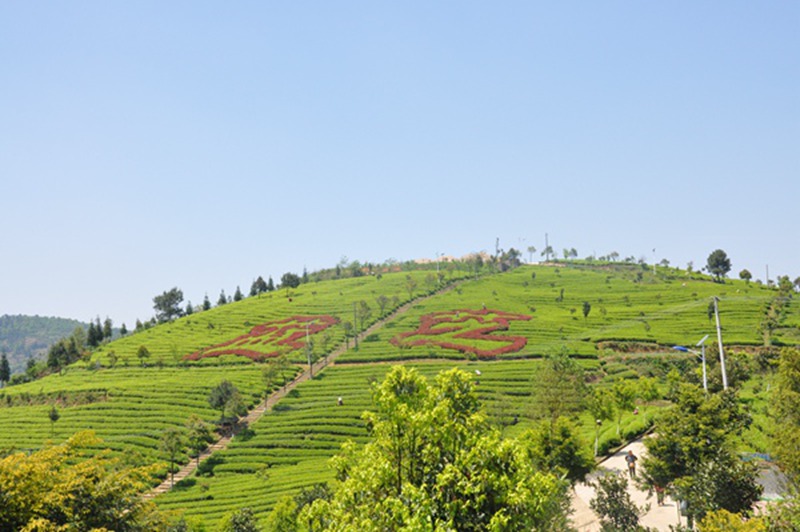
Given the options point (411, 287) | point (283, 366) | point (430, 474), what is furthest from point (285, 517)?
point (411, 287)

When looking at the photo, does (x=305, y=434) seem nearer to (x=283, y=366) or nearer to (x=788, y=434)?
(x=283, y=366)

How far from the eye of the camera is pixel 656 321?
291 ft

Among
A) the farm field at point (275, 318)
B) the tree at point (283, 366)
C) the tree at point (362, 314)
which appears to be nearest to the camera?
the tree at point (283, 366)

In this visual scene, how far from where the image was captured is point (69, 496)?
15133mm

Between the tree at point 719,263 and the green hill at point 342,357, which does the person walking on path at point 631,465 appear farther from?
the tree at point 719,263

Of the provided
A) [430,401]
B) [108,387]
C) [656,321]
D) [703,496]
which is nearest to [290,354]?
[108,387]

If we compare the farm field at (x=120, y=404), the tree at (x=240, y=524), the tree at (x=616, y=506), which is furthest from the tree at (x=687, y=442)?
the farm field at (x=120, y=404)

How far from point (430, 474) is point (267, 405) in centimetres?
5585

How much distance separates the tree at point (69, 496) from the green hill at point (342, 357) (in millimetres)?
20635

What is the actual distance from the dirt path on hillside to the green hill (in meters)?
1.19

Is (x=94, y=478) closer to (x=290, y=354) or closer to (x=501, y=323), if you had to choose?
(x=290, y=354)

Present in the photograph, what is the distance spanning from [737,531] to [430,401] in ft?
34.0

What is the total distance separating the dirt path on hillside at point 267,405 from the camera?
167ft

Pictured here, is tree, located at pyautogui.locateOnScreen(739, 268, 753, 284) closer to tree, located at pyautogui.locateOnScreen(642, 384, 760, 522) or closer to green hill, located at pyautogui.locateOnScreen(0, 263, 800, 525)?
green hill, located at pyautogui.locateOnScreen(0, 263, 800, 525)
